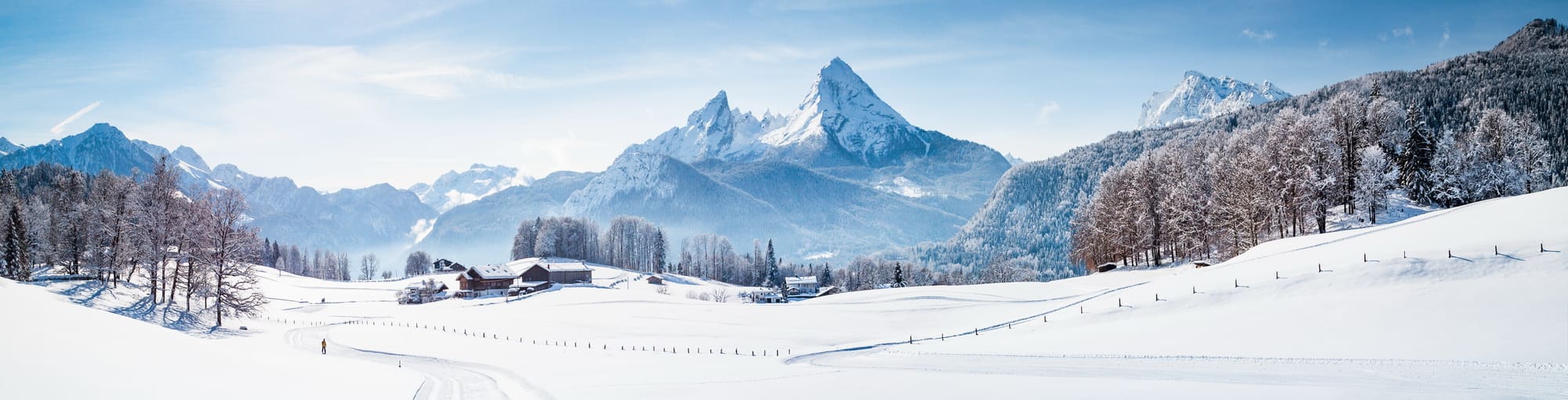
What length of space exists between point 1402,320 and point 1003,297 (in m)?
32.1

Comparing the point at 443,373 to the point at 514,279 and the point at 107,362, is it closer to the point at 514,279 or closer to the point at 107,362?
the point at 107,362

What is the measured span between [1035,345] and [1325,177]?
3895 centimetres

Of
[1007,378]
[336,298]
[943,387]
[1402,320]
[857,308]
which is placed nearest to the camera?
[943,387]

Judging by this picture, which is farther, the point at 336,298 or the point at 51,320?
the point at 336,298

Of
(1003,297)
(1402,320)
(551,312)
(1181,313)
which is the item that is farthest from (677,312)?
(1402,320)

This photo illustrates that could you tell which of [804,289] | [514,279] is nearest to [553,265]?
[514,279]

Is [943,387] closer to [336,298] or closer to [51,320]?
[51,320]

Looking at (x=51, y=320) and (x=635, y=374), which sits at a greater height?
(x=51, y=320)

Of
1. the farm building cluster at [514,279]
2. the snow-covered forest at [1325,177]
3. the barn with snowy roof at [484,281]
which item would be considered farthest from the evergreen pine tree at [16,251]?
the snow-covered forest at [1325,177]

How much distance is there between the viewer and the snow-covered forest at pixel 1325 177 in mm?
58406

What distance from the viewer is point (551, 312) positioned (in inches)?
2643

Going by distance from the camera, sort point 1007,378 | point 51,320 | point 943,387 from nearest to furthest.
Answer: point 51,320 < point 943,387 < point 1007,378

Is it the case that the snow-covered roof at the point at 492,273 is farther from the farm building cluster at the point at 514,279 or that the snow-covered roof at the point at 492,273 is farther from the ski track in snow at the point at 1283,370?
the ski track in snow at the point at 1283,370

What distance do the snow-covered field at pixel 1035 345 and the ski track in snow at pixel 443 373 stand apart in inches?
7.9
